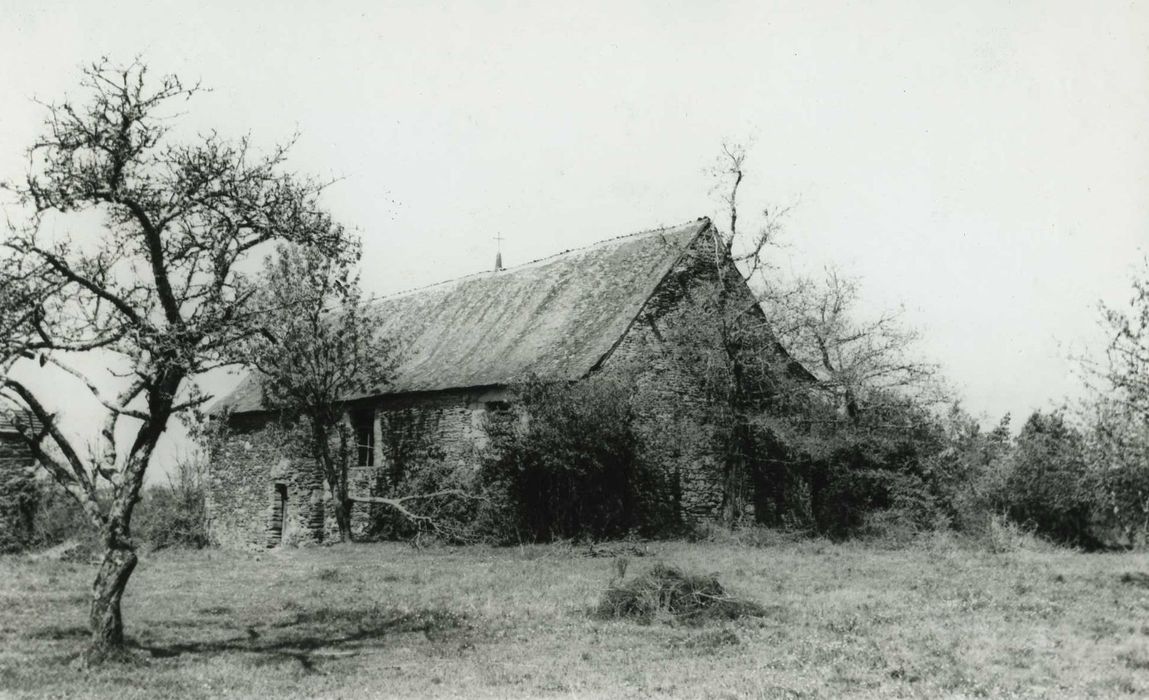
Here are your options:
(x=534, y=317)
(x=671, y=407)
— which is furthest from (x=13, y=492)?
(x=671, y=407)

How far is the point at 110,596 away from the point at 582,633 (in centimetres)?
563

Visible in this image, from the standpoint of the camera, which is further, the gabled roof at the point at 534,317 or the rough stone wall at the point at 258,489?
the rough stone wall at the point at 258,489

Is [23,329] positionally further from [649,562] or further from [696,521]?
[696,521]

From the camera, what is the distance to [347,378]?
Answer: 27266 mm

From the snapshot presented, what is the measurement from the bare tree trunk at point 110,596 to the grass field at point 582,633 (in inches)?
13.6

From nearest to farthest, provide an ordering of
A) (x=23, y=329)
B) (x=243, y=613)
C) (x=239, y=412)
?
(x=23, y=329) < (x=243, y=613) < (x=239, y=412)

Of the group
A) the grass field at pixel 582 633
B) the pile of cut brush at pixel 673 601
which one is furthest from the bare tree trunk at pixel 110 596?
the pile of cut brush at pixel 673 601

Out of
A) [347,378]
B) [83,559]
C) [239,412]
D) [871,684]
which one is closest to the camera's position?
[871,684]

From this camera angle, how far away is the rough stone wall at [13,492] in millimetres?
29031

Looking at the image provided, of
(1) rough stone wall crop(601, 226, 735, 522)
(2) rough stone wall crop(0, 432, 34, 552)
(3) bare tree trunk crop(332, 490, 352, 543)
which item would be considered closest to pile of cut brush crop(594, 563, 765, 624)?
(1) rough stone wall crop(601, 226, 735, 522)

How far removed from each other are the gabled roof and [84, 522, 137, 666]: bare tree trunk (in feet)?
48.3

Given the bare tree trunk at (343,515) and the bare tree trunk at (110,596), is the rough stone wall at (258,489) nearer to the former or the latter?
the bare tree trunk at (343,515)

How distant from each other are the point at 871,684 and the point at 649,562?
10.0 metres

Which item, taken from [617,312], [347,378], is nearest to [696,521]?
[617,312]
